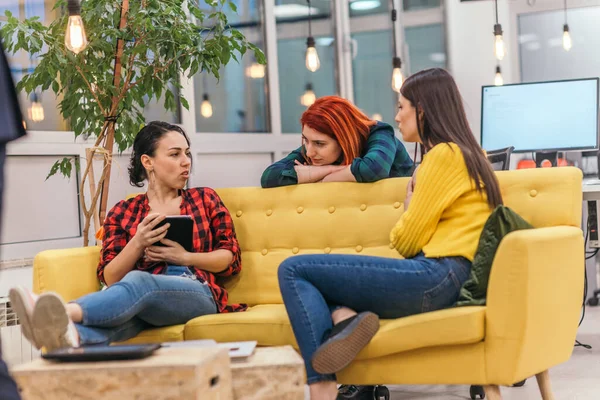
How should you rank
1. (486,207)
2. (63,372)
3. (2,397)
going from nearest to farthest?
(2,397), (63,372), (486,207)

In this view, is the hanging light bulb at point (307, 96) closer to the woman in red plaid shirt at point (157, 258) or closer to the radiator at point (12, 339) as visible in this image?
the woman in red plaid shirt at point (157, 258)

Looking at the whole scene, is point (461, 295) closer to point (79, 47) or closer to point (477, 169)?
point (477, 169)

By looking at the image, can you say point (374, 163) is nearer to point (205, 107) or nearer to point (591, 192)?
point (591, 192)

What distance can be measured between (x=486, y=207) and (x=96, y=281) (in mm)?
1476

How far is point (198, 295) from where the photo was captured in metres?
2.72

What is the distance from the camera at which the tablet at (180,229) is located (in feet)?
9.11

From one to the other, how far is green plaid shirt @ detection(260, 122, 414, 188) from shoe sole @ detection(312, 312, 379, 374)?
2.71 feet

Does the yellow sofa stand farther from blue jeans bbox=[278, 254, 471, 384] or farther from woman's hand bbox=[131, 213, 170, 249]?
woman's hand bbox=[131, 213, 170, 249]

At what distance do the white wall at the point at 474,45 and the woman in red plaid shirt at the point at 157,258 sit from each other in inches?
204

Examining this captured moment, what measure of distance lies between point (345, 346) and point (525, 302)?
1.72ft

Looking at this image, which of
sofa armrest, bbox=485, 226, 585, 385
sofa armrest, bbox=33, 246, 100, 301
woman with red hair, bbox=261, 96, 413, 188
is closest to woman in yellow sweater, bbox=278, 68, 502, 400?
sofa armrest, bbox=485, 226, 585, 385

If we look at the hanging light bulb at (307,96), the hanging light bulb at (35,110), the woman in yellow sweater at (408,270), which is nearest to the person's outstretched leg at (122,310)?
the woman in yellow sweater at (408,270)

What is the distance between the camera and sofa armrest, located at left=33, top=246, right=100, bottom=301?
Result: 274cm

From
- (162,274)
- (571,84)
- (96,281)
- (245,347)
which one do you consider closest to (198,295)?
(162,274)
